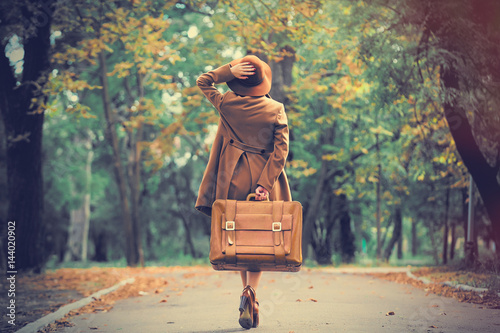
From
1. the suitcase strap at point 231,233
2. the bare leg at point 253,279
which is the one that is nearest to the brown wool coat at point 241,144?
the suitcase strap at point 231,233

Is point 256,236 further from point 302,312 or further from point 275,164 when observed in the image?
point 302,312

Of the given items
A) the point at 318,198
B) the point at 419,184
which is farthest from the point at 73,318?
the point at 419,184

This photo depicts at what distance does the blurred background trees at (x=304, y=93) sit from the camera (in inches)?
407

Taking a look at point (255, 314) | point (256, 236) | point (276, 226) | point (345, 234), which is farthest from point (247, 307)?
point (345, 234)

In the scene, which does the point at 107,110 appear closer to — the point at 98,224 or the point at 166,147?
the point at 166,147

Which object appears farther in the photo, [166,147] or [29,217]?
[166,147]

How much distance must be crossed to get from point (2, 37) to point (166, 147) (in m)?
8.40

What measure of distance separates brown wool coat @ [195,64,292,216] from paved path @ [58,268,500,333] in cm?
132

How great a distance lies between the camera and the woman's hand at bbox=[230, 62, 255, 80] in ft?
18.4

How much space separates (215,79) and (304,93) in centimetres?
1357

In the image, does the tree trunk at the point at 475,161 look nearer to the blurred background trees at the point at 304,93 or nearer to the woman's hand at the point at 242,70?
the blurred background trees at the point at 304,93

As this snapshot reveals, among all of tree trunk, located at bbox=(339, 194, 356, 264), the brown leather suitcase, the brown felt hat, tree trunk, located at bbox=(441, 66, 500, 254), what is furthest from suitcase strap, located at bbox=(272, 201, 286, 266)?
tree trunk, located at bbox=(339, 194, 356, 264)

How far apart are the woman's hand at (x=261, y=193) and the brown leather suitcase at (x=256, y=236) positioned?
0.23m

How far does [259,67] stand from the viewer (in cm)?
566
